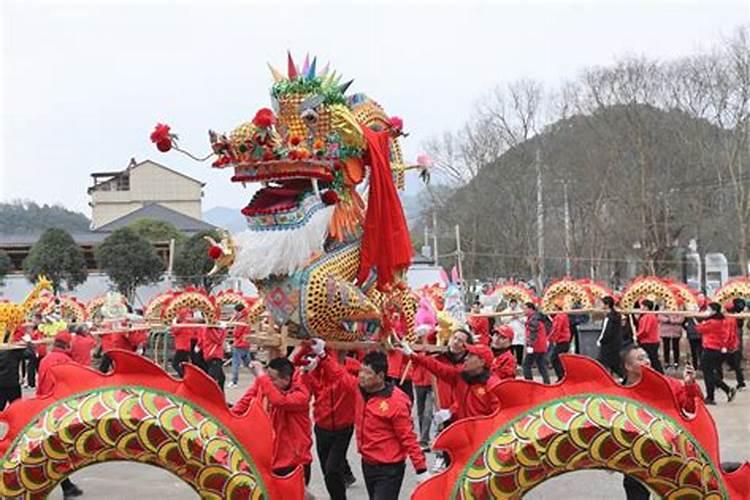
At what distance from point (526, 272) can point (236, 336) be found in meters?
18.7

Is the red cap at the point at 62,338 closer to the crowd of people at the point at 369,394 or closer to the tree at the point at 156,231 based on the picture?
the crowd of people at the point at 369,394

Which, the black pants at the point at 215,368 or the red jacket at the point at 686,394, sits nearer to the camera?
the red jacket at the point at 686,394

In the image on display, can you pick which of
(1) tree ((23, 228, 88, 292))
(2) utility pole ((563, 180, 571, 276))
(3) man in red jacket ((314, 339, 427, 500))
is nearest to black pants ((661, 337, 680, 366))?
(3) man in red jacket ((314, 339, 427, 500))

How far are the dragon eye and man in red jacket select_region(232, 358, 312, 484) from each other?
8.11 feet

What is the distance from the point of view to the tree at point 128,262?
81.0 feet

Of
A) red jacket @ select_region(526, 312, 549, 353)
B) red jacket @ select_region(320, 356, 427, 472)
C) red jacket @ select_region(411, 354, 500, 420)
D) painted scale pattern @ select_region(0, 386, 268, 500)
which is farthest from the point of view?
red jacket @ select_region(526, 312, 549, 353)

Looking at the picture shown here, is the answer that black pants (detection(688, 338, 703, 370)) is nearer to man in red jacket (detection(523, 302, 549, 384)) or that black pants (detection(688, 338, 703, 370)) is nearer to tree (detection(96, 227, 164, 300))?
man in red jacket (detection(523, 302, 549, 384))

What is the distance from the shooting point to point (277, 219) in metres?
7.94

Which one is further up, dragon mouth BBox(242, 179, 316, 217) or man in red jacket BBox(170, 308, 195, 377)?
dragon mouth BBox(242, 179, 316, 217)

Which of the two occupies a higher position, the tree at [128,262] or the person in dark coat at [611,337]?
the tree at [128,262]

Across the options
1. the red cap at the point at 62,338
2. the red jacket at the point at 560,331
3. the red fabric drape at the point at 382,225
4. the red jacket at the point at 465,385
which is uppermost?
the red fabric drape at the point at 382,225

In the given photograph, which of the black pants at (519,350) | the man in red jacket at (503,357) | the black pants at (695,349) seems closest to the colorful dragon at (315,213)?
the man in red jacket at (503,357)

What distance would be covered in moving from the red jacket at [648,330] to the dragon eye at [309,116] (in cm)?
641

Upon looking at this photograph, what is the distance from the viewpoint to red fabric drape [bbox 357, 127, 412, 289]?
8109 mm
